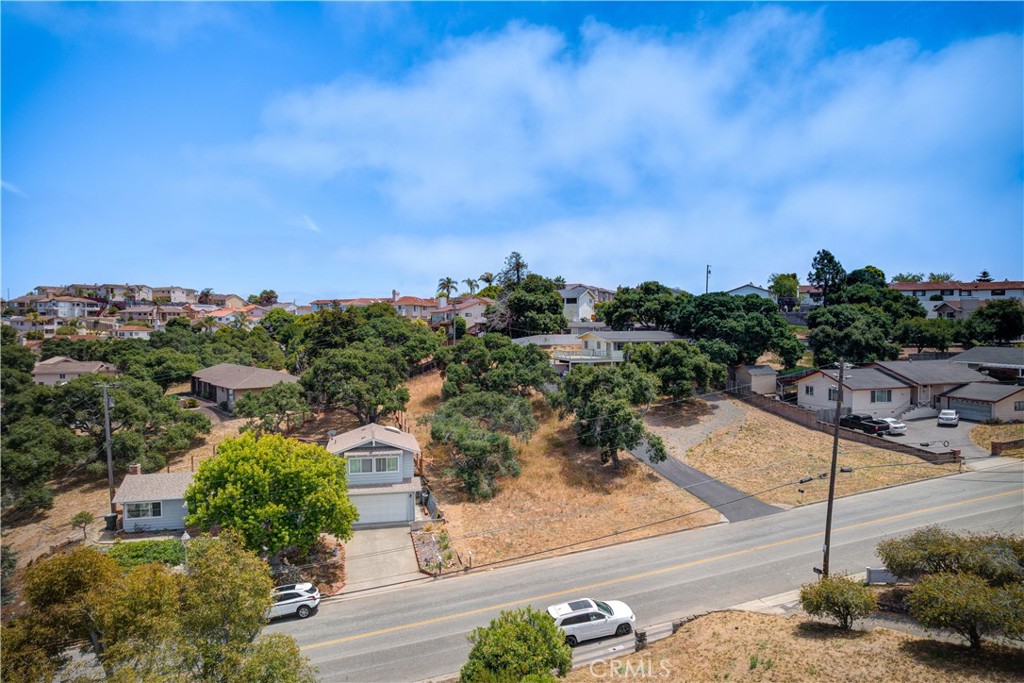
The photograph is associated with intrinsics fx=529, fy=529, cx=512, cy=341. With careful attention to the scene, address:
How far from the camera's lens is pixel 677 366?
4250cm

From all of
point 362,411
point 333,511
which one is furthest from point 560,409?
point 333,511

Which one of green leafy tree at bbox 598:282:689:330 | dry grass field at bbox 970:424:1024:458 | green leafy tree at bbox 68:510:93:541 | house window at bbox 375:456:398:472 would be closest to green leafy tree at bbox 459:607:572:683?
house window at bbox 375:456:398:472

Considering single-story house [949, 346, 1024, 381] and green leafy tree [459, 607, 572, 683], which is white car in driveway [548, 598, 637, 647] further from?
single-story house [949, 346, 1024, 381]

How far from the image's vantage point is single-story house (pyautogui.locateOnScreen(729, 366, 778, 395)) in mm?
47000

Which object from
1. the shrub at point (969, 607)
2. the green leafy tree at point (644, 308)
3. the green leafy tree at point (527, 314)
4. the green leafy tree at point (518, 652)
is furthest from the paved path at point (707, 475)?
the green leafy tree at point (527, 314)

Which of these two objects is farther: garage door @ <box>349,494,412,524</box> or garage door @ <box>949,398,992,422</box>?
garage door @ <box>949,398,992,422</box>

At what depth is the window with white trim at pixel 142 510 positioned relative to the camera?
27.7 m

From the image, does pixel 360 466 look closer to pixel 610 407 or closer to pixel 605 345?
pixel 610 407

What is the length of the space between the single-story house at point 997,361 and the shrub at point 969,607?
43854 mm

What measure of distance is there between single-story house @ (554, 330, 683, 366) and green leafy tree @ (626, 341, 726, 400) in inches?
217

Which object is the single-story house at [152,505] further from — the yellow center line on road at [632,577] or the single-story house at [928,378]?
the single-story house at [928,378]

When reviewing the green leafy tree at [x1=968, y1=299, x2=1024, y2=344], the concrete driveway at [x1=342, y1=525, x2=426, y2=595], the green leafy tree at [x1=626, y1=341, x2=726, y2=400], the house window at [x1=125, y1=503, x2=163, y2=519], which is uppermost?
the green leafy tree at [x1=968, y1=299, x2=1024, y2=344]

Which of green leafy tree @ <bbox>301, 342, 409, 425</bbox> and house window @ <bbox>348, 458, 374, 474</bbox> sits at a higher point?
green leafy tree @ <bbox>301, 342, 409, 425</bbox>

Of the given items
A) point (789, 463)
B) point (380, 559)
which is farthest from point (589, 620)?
point (789, 463)
